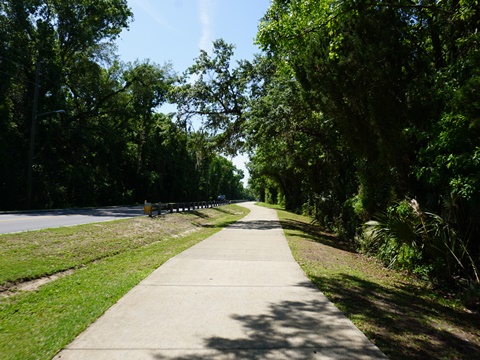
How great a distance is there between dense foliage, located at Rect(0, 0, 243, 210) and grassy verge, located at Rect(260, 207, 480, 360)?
16699 mm

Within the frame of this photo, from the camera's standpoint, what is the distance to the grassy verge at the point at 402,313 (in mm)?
4164

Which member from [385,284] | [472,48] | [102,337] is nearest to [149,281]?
[102,337]

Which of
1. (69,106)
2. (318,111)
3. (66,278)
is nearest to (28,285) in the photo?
(66,278)

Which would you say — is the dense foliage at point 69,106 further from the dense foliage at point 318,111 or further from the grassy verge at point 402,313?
Result: the grassy verge at point 402,313

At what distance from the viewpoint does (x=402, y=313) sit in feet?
17.8

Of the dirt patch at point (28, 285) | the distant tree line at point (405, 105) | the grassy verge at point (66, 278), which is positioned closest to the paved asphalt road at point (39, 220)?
the grassy verge at point (66, 278)

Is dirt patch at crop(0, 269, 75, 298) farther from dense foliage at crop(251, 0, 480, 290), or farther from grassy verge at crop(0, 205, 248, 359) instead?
dense foliage at crop(251, 0, 480, 290)

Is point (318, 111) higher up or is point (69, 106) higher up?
point (69, 106)

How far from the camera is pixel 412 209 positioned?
8219 mm

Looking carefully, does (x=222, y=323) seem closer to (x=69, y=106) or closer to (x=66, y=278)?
(x=66, y=278)

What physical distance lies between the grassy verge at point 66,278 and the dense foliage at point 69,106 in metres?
12.0

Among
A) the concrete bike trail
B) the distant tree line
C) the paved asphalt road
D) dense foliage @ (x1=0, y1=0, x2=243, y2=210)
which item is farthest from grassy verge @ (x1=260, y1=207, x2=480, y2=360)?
dense foliage @ (x1=0, y1=0, x2=243, y2=210)

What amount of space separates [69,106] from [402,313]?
3926 centimetres

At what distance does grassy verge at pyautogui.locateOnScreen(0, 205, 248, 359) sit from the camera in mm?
4176
